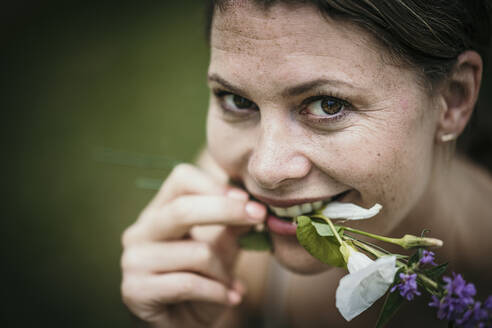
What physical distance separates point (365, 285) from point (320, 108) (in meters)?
0.70

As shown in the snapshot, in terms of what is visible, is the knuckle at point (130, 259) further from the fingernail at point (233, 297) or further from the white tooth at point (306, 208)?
the white tooth at point (306, 208)

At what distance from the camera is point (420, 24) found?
1544mm

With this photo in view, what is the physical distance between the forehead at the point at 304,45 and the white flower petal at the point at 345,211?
18.2 inches

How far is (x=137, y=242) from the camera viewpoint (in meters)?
2.19

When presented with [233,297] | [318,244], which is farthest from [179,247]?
[318,244]

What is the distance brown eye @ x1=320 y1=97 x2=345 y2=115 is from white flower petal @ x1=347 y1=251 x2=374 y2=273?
0.56 metres

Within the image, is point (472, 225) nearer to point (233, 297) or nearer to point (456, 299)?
point (233, 297)

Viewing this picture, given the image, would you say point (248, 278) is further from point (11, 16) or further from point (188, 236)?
point (11, 16)

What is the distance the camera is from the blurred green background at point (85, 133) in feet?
13.1

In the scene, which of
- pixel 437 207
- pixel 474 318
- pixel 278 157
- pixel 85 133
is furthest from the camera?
pixel 85 133

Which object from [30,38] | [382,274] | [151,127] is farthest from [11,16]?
[382,274]

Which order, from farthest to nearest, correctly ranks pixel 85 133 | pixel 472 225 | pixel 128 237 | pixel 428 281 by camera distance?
pixel 85 133 < pixel 472 225 < pixel 128 237 < pixel 428 281

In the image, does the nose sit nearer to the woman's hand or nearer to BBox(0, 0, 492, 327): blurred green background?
the woman's hand

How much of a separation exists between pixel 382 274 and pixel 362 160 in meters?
0.54
